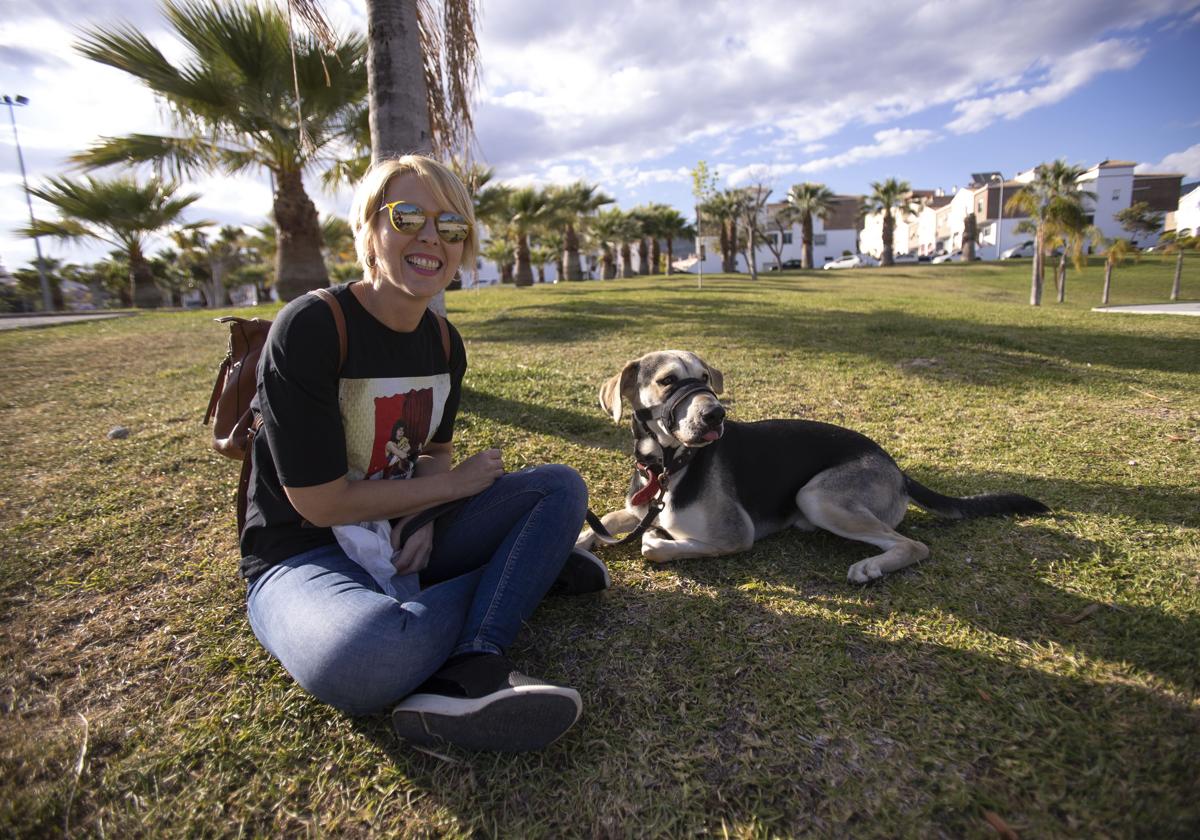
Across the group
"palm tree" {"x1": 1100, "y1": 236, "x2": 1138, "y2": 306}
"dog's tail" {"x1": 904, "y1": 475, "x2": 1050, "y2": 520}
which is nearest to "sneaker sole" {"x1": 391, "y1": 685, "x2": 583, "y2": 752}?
"dog's tail" {"x1": 904, "y1": 475, "x2": 1050, "y2": 520}

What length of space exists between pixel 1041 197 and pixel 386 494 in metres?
39.3

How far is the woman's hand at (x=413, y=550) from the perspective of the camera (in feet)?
8.50

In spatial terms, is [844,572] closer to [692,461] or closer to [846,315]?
[692,461]

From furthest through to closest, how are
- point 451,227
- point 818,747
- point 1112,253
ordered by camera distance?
point 1112,253, point 451,227, point 818,747

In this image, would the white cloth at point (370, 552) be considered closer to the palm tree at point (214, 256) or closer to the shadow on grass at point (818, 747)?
the shadow on grass at point (818, 747)

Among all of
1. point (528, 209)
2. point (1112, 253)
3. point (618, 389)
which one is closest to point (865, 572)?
point (618, 389)

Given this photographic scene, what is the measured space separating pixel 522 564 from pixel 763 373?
20.4ft

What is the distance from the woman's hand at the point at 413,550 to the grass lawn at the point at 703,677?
0.62m

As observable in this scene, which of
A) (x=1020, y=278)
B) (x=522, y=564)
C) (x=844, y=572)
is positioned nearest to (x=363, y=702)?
(x=522, y=564)

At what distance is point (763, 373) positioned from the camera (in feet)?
26.1

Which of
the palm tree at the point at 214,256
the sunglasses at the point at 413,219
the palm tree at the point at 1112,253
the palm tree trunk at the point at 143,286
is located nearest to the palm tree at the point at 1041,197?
the palm tree at the point at 1112,253

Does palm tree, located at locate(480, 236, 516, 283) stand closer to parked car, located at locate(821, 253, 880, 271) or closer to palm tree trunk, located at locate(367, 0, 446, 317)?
parked car, located at locate(821, 253, 880, 271)

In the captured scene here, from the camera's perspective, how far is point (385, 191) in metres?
2.56

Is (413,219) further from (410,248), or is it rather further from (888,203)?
(888,203)
